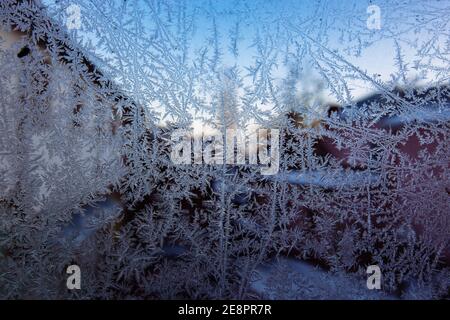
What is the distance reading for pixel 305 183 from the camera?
1483 mm

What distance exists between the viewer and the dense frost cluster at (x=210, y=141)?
1.45 m

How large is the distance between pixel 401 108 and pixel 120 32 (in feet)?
3.93

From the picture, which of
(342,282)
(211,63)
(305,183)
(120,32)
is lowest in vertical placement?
(342,282)

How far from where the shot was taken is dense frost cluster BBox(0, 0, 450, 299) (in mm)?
1446

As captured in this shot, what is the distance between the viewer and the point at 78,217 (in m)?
1.46

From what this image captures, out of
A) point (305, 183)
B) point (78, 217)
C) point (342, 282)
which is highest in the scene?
point (305, 183)

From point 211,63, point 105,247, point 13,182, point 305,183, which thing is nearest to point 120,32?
point 211,63

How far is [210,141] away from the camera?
4.77ft
